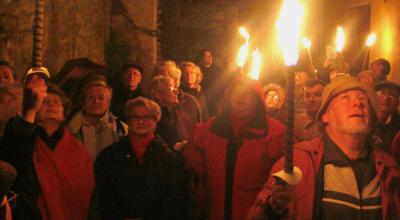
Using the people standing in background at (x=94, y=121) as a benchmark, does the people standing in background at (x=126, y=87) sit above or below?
above

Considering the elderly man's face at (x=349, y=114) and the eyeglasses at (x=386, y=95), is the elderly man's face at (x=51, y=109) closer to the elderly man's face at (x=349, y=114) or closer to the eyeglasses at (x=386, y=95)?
the elderly man's face at (x=349, y=114)

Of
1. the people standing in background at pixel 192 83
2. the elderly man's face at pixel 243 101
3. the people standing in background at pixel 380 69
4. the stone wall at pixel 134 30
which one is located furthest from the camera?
the stone wall at pixel 134 30

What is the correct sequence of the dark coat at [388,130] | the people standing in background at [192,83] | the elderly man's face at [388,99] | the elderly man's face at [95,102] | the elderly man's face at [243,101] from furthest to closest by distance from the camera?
the people standing in background at [192,83] < the elderly man's face at [388,99] < the dark coat at [388,130] < the elderly man's face at [95,102] < the elderly man's face at [243,101]

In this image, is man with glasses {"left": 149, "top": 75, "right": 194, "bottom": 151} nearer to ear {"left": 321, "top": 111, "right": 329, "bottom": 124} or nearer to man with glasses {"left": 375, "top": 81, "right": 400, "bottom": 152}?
ear {"left": 321, "top": 111, "right": 329, "bottom": 124}

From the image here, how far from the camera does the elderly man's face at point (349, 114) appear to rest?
10.9ft

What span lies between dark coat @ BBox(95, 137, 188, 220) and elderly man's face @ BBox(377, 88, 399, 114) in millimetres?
2160

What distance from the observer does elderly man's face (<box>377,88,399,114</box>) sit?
4820 millimetres

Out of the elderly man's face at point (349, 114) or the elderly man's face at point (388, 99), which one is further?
the elderly man's face at point (388, 99)

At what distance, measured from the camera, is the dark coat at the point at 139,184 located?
3.68m

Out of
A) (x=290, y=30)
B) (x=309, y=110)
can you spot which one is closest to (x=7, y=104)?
(x=290, y=30)

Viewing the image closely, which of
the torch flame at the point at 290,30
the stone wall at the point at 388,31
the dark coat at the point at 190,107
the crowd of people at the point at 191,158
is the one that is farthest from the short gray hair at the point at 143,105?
the stone wall at the point at 388,31

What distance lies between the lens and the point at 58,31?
6434 mm

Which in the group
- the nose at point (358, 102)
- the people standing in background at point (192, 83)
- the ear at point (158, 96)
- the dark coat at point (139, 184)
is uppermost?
the people standing in background at point (192, 83)

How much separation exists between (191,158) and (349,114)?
1248 mm
